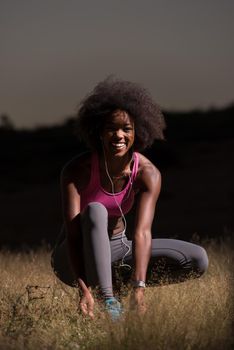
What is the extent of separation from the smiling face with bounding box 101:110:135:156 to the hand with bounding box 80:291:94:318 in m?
0.79

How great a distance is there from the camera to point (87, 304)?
5.22m

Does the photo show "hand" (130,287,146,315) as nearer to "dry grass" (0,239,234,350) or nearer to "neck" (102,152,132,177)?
"dry grass" (0,239,234,350)

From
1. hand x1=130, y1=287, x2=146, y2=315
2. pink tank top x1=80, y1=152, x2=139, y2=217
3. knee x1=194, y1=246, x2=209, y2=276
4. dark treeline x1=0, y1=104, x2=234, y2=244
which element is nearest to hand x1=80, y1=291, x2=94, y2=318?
hand x1=130, y1=287, x2=146, y2=315

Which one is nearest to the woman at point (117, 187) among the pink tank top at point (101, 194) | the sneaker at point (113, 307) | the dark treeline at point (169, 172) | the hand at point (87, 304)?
the pink tank top at point (101, 194)

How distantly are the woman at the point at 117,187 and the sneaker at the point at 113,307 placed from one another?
0.70 ft

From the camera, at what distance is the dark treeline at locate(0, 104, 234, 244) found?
1464 centimetres

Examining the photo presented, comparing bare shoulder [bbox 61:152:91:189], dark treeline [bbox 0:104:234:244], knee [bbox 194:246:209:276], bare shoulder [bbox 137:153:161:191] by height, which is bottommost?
dark treeline [bbox 0:104:234:244]

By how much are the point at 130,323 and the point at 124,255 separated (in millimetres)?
1066

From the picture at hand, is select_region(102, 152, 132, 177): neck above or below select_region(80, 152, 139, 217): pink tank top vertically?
above

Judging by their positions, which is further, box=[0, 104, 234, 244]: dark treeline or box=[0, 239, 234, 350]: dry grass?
box=[0, 104, 234, 244]: dark treeline

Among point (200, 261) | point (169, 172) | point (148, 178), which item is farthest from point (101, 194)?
point (169, 172)

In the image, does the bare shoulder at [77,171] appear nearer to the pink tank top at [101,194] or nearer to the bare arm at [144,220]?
the pink tank top at [101,194]

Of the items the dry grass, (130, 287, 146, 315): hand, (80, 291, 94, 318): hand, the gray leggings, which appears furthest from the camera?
the gray leggings

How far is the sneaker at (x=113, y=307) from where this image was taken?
16.4 feet
